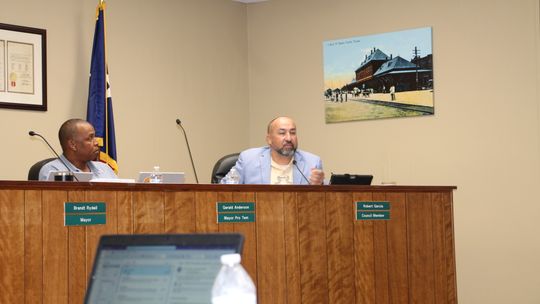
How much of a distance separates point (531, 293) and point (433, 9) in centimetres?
239

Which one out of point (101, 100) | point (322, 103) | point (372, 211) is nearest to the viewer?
point (372, 211)

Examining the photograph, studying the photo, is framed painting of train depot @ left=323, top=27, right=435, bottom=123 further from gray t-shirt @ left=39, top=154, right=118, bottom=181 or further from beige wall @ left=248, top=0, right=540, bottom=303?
gray t-shirt @ left=39, top=154, right=118, bottom=181

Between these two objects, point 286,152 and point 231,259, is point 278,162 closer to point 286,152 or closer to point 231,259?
point 286,152

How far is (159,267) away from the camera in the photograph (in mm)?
1625

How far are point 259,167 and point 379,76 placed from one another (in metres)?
1.95

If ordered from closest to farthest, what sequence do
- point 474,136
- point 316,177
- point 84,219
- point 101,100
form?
point 84,219 → point 316,177 → point 101,100 → point 474,136

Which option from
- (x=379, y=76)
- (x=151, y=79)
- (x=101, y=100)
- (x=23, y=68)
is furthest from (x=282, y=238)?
(x=379, y=76)

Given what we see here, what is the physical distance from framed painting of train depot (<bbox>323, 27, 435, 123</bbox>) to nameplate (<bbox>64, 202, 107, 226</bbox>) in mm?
3731

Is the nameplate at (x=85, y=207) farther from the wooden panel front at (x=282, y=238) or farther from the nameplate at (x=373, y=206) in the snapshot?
the nameplate at (x=373, y=206)

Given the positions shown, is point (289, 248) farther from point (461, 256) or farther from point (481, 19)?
point (481, 19)

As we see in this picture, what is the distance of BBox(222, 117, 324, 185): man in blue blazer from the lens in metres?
5.80

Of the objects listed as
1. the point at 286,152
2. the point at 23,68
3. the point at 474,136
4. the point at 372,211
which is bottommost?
the point at 372,211

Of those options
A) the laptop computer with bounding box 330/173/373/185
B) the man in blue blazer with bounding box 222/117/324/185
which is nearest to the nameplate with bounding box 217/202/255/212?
the laptop computer with bounding box 330/173/373/185

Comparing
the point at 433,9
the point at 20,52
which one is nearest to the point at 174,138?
the point at 20,52
